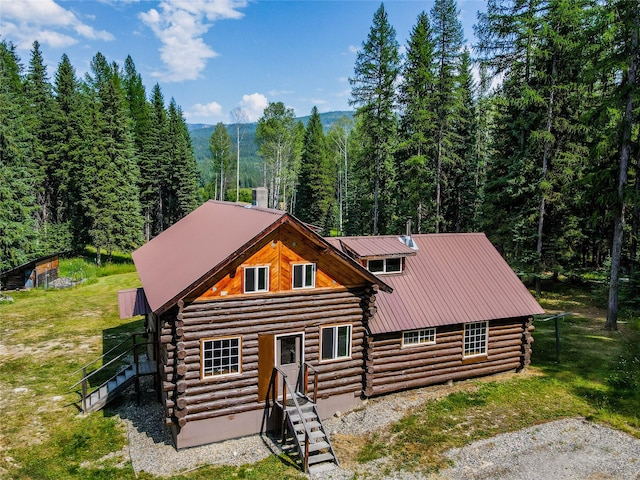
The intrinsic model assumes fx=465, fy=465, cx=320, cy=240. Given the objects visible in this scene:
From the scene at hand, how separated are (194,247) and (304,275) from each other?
5311 millimetres

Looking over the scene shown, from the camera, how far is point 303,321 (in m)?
14.9

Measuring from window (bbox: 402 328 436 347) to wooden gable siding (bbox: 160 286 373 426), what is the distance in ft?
6.08

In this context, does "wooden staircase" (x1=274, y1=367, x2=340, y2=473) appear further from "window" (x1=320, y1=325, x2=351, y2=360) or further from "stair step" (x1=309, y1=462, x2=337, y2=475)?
"window" (x1=320, y1=325, x2=351, y2=360)

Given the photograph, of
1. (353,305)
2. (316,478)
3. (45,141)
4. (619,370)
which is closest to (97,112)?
(45,141)

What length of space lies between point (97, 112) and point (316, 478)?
43320 mm

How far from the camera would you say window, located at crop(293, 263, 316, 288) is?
1485 cm

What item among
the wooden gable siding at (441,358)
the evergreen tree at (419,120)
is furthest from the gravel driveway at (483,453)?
the evergreen tree at (419,120)

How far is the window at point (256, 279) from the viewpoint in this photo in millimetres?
14219

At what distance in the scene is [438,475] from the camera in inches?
479

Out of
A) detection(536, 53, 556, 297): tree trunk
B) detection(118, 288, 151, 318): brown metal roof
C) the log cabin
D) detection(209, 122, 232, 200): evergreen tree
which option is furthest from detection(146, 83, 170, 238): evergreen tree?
→ detection(536, 53, 556, 297): tree trunk

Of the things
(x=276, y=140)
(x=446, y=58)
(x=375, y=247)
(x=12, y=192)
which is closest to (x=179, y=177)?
(x=276, y=140)

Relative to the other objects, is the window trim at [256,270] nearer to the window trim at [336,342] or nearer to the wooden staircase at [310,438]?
the window trim at [336,342]

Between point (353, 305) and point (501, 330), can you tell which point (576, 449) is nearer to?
point (501, 330)

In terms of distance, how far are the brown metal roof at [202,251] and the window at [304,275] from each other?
3.05 ft
